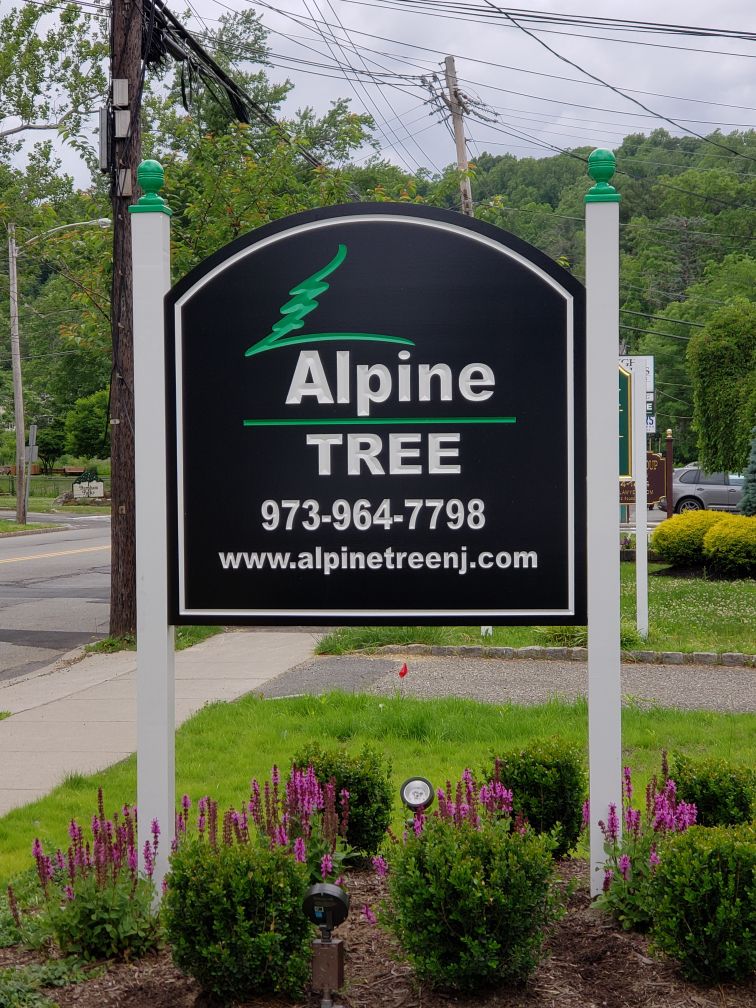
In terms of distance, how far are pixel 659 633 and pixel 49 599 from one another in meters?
9.72

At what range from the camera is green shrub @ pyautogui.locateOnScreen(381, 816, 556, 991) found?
10.2 ft

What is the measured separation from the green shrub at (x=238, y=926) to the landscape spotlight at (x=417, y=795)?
2.09ft

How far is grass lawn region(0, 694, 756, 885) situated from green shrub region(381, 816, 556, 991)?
212 cm

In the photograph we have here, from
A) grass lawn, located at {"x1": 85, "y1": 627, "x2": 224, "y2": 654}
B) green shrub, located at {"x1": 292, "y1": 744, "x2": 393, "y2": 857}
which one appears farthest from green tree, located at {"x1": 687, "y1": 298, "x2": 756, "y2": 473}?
green shrub, located at {"x1": 292, "y1": 744, "x2": 393, "y2": 857}

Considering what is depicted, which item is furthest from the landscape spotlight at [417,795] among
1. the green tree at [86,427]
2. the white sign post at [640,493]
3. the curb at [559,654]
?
the green tree at [86,427]

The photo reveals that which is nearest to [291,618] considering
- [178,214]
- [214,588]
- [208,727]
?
[214,588]

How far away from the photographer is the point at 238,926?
10.3 feet

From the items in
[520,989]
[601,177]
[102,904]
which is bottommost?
[520,989]

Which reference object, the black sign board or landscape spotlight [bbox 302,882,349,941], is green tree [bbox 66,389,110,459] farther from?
→ landscape spotlight [bbox 302,882,349,941]

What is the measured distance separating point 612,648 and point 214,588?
55.8 inches

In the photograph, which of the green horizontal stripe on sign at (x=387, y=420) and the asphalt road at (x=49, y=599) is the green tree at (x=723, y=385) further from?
Answer: the green horizontal stripe on sign at (x=387, y=420)

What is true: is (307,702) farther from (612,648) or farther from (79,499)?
(79,499)

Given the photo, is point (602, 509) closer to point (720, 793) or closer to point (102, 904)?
point (720, 793)

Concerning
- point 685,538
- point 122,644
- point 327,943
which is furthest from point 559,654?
point 685,538
